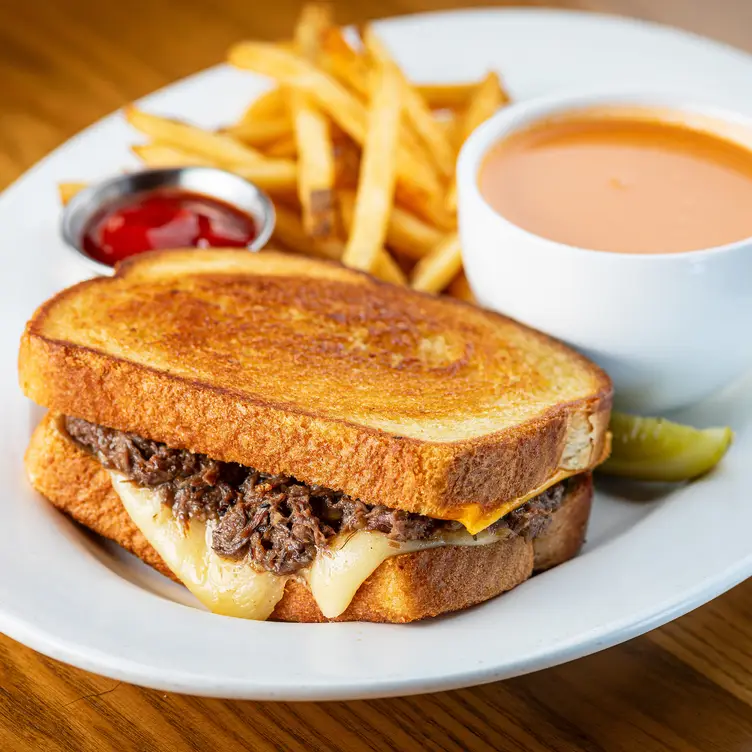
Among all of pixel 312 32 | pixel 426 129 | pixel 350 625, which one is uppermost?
pixel 312 32

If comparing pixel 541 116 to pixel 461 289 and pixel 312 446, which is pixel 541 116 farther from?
pixel 312 446

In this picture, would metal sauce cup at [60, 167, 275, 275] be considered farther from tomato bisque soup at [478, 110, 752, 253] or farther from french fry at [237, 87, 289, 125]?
tomato bisque soup at [478, 110, 752, 253]

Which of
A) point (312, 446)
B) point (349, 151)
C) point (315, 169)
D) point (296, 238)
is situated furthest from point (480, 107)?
point (312, 446)

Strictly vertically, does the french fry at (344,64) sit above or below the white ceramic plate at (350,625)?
above

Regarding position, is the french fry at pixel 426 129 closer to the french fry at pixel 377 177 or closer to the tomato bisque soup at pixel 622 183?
the french fry at pixel 377 177

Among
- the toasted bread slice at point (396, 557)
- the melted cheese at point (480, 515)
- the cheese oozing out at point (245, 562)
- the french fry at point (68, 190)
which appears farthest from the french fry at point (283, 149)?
the melted cheese at point (480, 515)

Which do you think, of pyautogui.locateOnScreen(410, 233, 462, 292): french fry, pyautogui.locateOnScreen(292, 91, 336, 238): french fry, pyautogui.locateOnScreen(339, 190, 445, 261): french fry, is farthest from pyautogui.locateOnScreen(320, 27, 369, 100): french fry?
pyautogui.locateOnScreen(410, 233, 462, 292): french fry

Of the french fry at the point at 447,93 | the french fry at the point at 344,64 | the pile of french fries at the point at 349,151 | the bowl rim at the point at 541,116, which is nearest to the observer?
the bowl rim at the point at 541,116

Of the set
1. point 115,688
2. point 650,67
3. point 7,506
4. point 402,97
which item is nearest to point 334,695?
point 115,688
